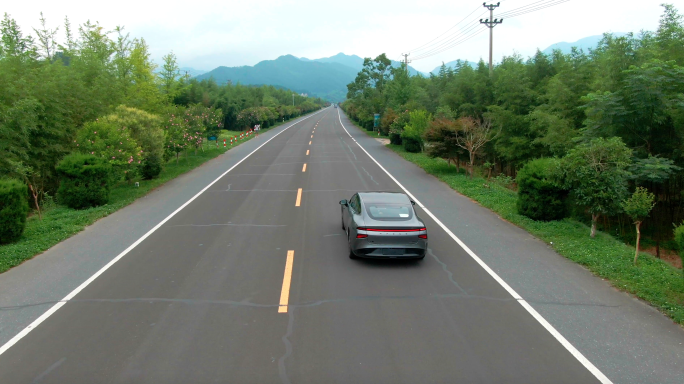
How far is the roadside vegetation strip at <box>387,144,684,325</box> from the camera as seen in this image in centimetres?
778

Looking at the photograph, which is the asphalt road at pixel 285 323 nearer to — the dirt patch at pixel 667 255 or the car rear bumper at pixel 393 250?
the car rear bumper at pixel 393 250

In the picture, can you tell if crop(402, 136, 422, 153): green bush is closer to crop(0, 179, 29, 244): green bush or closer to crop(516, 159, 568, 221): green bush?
crop(516, 159, 568, 221): green bush

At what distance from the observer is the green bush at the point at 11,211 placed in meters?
10.9

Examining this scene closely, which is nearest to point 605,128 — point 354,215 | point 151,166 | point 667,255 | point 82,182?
point 667,255

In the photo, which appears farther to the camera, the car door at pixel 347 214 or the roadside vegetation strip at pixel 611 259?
the car door at pixel 347 214

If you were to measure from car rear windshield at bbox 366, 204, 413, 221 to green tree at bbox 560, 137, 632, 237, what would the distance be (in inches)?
176

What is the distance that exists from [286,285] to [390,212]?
2873mm

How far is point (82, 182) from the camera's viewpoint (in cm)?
1505

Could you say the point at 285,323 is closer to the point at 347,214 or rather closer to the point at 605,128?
the point at 347,214

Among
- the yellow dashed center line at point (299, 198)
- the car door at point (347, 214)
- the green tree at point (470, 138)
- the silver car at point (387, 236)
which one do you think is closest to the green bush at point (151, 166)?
the yellow dashed center line at point (299, 198)

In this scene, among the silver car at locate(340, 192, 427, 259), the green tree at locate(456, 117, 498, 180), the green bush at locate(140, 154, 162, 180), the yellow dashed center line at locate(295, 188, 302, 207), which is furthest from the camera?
the green bush at locate(140, 154, 162, 180)

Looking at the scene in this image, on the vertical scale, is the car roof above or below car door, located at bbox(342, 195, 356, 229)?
above

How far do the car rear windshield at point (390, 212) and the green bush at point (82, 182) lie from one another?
9.73 m

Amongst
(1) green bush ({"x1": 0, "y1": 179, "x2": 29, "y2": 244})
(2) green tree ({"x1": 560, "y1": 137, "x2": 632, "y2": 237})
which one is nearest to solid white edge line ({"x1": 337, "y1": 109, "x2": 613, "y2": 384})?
(2) green tree ({"x1": 560, "y1": 137, "x2": 632, "y2": 237})
